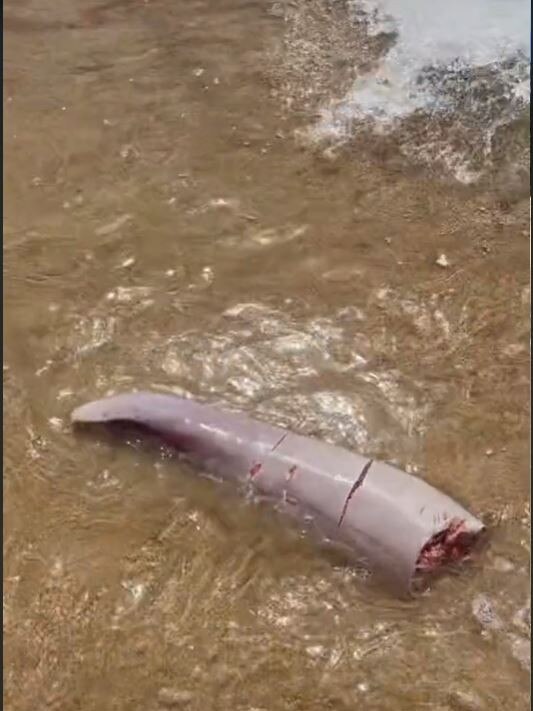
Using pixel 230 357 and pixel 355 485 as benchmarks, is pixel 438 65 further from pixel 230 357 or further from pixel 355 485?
pixel 355 485

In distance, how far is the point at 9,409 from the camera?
4.34m

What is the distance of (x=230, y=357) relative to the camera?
4449mm

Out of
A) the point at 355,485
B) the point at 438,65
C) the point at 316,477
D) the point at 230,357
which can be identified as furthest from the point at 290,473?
the point at 438,65

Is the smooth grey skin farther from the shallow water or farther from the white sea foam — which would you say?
the white sea foam

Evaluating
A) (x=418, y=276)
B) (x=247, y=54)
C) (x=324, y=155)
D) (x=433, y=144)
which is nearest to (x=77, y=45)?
(x=247, y=54)

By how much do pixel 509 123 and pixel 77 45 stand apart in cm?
232

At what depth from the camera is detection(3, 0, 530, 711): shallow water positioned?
3.67m

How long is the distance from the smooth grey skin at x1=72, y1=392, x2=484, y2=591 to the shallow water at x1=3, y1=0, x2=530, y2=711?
0.37 ft

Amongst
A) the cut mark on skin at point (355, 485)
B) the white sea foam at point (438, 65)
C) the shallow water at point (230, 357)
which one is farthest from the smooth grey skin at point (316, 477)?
the white sea foam at point (438, 65)

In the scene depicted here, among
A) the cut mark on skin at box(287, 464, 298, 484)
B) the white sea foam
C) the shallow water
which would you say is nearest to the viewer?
the shallow water

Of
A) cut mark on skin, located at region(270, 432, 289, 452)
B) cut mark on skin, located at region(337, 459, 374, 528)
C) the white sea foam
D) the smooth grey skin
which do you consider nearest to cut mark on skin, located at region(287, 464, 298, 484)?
the smooth grey skin

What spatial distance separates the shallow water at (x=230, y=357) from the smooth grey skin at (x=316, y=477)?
0.11m

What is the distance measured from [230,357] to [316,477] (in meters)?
0.79

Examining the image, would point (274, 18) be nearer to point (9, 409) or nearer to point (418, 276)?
point (418, 276)
